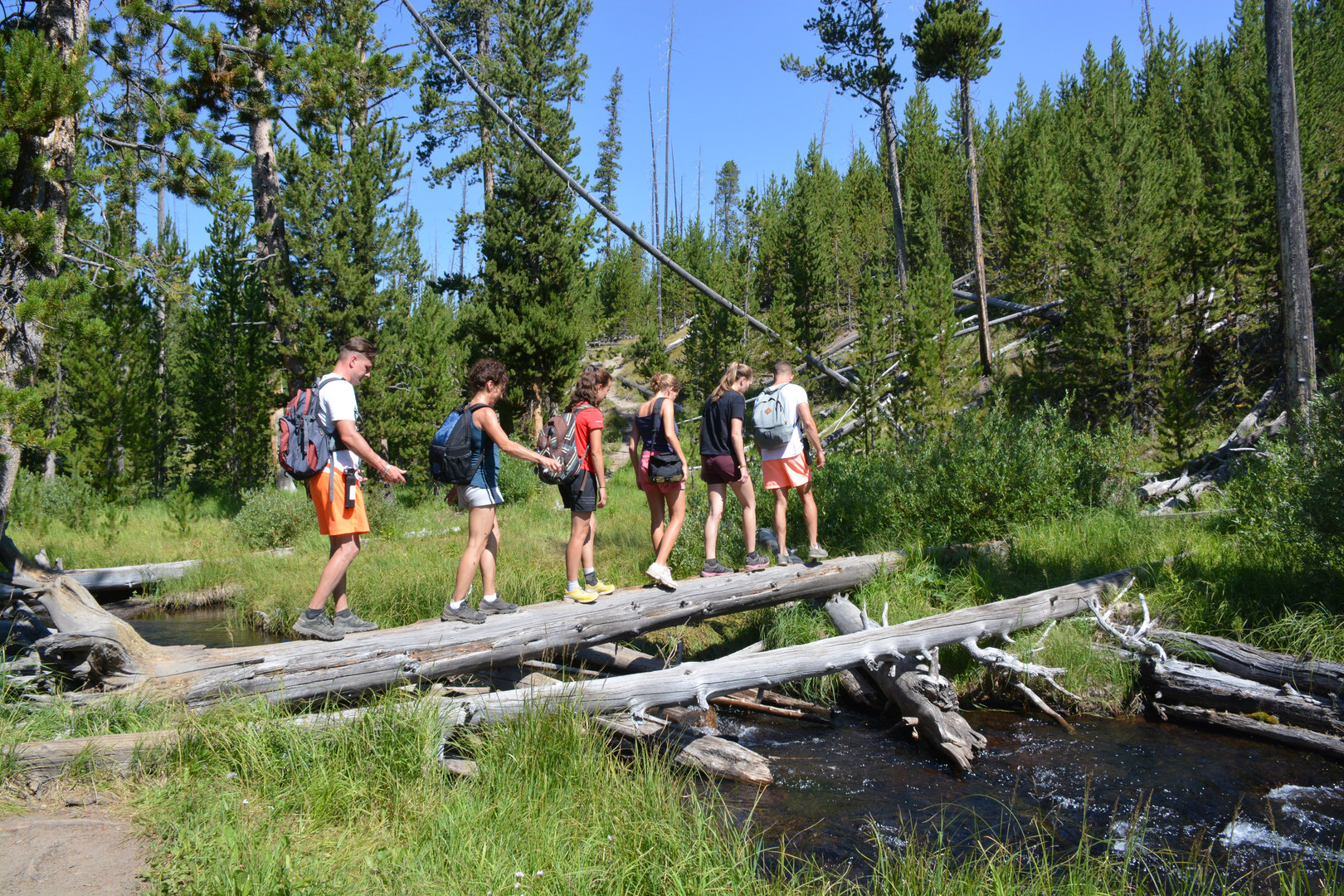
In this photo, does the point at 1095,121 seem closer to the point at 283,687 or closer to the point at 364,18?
the point at 364,18

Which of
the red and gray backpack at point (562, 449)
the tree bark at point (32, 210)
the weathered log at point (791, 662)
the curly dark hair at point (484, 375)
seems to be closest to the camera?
the weathered log at point (791, 662)

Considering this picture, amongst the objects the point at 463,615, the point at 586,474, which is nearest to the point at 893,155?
the point at 586,474

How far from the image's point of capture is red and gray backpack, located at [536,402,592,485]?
5875 mm

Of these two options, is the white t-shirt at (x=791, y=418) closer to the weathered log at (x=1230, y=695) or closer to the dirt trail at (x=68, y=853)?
the weathered log at (x=1230, y=695)

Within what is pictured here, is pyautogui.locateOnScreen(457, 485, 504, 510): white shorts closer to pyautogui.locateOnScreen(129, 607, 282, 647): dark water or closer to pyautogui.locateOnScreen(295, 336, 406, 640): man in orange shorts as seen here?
pyautogui.locateOnScreen(295, 336, 406, 640): man in orange shorts

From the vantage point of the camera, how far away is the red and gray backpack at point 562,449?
5875mm

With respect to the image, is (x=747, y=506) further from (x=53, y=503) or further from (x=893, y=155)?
(x=893, y=155)

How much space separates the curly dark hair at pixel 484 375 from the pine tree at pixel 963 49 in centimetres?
1621

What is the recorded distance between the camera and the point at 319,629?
5473 millimetres

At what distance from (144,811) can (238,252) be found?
18.7 meters

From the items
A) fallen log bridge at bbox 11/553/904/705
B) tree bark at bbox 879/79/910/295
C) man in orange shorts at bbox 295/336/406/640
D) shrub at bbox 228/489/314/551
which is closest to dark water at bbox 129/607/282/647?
shrub at bbox 228/489/314/551

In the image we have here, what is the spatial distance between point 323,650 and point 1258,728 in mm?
6632

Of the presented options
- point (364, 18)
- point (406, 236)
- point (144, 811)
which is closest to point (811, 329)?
point (406, 236)

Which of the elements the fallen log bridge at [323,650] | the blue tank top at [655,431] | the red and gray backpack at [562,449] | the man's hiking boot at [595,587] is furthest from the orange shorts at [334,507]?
the blue tank top at [655,431]
